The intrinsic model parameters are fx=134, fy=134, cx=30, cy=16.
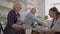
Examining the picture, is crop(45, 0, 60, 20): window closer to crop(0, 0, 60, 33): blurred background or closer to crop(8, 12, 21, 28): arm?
crop(0, 0, 60, 33): blurred background

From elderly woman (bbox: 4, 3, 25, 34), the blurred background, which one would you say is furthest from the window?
elderly woman (bbox: 4, 3, 25, 34)

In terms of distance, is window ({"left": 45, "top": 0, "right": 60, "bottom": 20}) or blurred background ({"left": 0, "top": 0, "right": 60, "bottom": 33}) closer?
blurred background ({"left": 0, "top": 0, "right": 60, "bottom": 33})

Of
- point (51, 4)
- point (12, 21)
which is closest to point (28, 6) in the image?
point (51, 4)

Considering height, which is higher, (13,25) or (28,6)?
(28,6)

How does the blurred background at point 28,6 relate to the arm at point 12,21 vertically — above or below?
above

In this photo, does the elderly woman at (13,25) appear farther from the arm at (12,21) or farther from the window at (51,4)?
the window at (51,4)

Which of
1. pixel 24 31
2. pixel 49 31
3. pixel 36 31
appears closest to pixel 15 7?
pixel 24 31

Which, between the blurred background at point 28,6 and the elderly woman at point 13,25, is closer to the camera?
the elderly woman at point 13,25

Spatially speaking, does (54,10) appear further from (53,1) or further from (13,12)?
(53,1)

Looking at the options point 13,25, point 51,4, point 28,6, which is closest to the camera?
point 13,25

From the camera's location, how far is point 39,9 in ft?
17.4

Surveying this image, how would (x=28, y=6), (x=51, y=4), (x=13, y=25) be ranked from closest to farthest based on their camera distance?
(x=13, y=25)
(x=28, y=6)
(x=51, y=4)

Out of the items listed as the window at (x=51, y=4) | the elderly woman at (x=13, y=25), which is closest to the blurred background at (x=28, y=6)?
the window at (x=51, y=4)

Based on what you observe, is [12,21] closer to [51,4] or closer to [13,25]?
[13,25]
